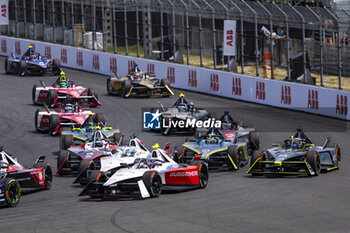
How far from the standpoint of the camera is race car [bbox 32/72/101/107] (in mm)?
35906

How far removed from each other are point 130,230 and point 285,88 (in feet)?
69.5

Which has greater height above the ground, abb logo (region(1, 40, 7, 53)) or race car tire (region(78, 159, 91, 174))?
race car tire (region(78, 159, 91, 174))

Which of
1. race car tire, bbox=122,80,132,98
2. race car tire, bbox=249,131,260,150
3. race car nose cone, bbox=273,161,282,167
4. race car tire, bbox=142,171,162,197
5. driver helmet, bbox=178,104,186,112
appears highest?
race car tire, bbox=142,171,162,197

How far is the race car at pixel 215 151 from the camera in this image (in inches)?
902

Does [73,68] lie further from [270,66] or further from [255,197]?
[255,197]

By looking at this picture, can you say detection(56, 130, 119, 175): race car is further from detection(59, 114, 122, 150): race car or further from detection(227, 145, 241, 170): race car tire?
detection(227, 145, 241, 170): race car tire

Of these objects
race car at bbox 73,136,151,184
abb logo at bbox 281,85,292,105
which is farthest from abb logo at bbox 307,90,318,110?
race car at bbox 73,136,151,184

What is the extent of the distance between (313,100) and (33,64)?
736 inches

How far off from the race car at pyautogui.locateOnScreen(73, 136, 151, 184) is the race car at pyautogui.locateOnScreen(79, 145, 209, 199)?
0.48 m

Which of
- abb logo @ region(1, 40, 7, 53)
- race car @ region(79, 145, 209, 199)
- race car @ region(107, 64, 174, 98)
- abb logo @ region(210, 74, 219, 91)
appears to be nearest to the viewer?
race car @ region(79, 145, 209, 199)

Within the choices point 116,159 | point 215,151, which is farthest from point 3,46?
point 116,159

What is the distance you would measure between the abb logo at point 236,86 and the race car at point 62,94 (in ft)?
21.9

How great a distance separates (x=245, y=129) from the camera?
1053 inches

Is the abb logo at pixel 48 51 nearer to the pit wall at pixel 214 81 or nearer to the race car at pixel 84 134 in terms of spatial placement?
the pit wall at pixel 214 81
